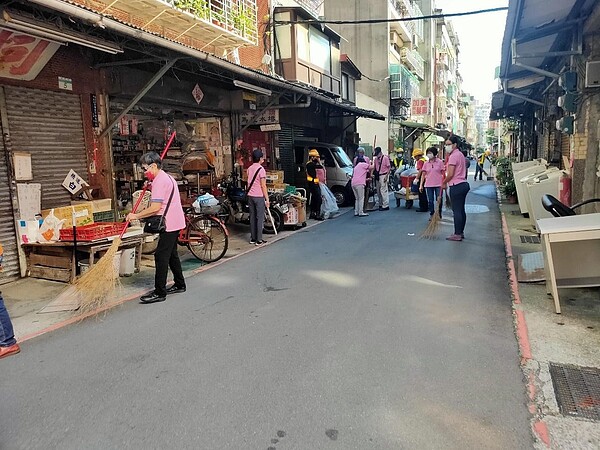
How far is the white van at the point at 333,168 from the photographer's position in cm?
1508

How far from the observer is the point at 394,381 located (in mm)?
3605

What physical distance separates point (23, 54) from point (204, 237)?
371 cm

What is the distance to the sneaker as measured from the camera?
4285 mm

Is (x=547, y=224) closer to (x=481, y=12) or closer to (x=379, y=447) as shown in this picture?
(x=379, y=447)

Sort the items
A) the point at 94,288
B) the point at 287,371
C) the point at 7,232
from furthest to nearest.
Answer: the point at 7,232
the point at 94,288
the point at 287,371

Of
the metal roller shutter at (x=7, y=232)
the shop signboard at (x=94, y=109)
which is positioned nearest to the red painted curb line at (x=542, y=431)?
the metal roller shutter at (x=7, y=232)

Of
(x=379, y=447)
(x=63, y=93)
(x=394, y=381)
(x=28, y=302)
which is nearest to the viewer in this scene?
(x=379, y=447)

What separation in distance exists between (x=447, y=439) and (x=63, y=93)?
7605 millimetres

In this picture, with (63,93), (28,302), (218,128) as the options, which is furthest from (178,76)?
(28,302)

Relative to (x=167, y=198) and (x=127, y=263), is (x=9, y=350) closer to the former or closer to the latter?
(x=167, y=198)

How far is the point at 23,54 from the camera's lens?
21.7 feet

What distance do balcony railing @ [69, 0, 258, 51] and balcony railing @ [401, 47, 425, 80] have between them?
25.6 metres

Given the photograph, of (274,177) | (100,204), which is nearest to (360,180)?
(274,177)

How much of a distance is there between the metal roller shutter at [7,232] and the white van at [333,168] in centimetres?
938
